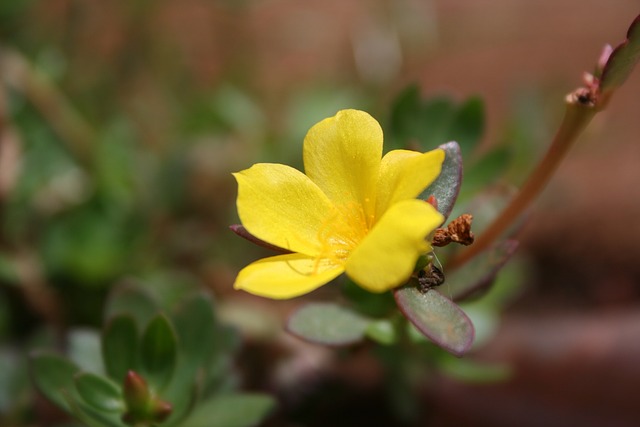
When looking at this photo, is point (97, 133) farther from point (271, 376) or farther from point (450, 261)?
point (450, 261)

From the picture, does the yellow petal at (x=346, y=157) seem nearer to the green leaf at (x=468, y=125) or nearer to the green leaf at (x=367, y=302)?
the green leaf at (x=367, y=302)

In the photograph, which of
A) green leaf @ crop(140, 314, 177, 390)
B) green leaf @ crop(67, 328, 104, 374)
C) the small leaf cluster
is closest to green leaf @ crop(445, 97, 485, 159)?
the small leaf cluster

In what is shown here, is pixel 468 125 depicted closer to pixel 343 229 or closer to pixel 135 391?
pixel 343 229

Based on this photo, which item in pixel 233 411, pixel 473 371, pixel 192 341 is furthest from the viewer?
pixel 473 371

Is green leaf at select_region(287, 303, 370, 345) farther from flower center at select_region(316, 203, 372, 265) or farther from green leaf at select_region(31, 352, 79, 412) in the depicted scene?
green leaf at select_region(31, 352, 79, 412)

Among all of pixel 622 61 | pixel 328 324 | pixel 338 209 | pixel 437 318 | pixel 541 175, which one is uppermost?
pixel 622 61

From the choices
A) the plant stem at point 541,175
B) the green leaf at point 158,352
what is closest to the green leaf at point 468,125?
the plant stem at point 541,175

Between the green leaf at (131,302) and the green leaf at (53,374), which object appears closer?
the green leaf at (53,374)

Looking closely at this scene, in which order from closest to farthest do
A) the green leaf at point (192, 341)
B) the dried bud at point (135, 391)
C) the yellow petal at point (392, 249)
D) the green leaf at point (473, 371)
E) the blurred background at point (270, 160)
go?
the yellow petal at point (392, 249)
the dried bud at point (135, 391)
the green leaf at point (192, 341)
the green leaf at point (473, 371)
the blurred background at point (270, 160)

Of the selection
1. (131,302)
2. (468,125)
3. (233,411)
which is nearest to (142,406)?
(233,411)
